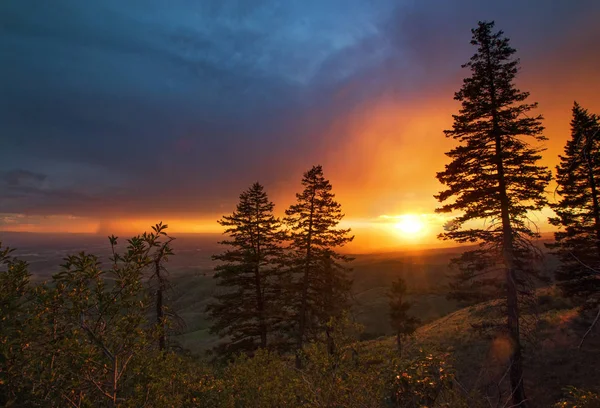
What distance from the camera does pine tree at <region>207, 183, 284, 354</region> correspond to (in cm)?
2444

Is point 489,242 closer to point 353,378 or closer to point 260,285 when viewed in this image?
Answer: point 353,378

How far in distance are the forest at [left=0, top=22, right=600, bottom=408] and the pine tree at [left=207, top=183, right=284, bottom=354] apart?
15 centimetres

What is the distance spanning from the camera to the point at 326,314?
25.2 meters

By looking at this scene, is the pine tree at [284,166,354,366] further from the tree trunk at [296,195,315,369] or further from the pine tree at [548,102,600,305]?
the pine tree at [548,102,600,305]

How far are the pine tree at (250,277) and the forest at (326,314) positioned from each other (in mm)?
150

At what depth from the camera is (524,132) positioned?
14.9 meters

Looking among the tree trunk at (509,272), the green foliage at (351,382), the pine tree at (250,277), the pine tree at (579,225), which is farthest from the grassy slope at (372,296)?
the pine tree at (579,225)

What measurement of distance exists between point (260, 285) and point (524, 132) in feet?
69.1

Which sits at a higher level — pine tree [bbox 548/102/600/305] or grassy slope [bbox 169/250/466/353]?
pine tree [bbox 548/102/600/305]

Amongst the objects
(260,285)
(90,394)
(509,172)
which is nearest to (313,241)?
(260,285)

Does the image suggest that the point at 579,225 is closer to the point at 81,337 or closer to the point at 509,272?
the point at 509,272

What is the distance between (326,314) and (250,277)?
7.26 m

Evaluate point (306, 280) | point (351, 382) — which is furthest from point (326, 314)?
point (351, 382)

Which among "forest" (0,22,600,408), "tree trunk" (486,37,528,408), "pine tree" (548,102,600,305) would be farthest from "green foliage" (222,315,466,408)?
"pine tree" (548,102,600,305)
